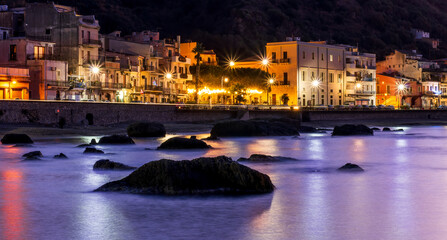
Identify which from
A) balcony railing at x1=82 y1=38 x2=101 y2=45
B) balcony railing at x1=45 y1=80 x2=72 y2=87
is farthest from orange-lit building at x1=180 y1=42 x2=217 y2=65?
balcony railing at x1=45 y1=80 x2=72 y2=87

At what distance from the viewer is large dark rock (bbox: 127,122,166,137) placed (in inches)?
2092

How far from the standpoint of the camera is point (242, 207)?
17.9 m

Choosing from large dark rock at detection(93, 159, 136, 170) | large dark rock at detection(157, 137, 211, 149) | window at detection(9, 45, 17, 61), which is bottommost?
large dark rock at detection(93, 159, 136, 170)

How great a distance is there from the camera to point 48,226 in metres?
15.7

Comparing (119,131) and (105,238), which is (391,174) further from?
(119,131)

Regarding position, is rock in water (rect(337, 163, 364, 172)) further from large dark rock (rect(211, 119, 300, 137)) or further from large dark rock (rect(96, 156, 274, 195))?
large dark rock (rect(211, 119, 300, 137))

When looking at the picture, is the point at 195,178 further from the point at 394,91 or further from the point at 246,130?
→ the point at 394,91

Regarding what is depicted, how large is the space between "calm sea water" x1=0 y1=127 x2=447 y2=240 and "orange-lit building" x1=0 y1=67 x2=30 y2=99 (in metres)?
43.5

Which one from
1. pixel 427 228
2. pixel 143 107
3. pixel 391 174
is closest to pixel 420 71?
pixel 143 107

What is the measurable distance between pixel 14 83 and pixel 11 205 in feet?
186

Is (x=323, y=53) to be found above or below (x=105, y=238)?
above

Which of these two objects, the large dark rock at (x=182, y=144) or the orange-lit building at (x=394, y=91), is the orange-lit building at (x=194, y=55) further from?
the large dark rock at (x=182, y=144)

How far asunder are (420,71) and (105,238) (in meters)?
134

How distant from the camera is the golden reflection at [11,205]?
1502cm
